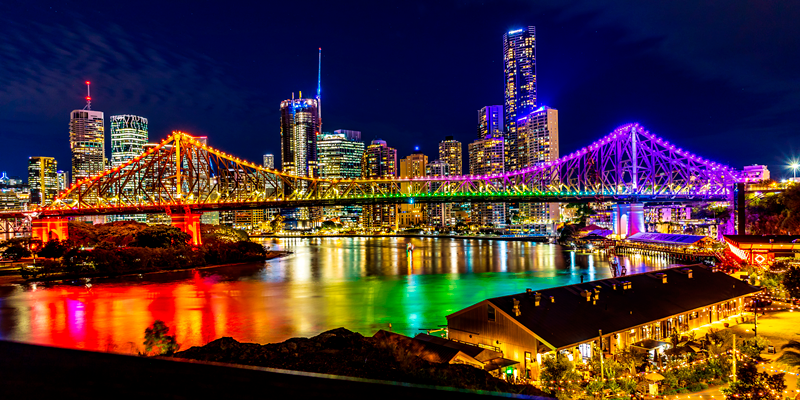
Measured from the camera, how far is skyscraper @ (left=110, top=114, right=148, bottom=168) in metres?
173

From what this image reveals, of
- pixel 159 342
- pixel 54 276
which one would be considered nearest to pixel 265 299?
pixel 159 342

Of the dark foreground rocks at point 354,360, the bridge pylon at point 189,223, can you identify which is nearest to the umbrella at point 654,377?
the dark foreground rocks at point 354,360

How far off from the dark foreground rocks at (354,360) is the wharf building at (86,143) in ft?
649

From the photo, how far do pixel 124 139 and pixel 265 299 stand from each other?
17259 centimetres

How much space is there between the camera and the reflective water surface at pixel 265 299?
21.6 m

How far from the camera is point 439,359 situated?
1280 cm

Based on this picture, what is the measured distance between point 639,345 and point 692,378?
2433mm

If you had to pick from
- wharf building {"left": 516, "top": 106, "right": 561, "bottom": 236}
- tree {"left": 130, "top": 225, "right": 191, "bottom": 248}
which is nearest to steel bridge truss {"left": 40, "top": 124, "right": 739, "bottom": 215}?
tree {"left": 130, "top": 225, "right": 191, "bottom": 248}

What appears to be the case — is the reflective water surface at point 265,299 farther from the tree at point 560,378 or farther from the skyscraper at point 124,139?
the skyscraper at point 124,139

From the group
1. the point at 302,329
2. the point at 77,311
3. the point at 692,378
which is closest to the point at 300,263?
the point at 77,311

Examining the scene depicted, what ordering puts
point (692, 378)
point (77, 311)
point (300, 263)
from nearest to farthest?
1. point (692, 378)
2. point (77, 311)
3. point (300, 263)

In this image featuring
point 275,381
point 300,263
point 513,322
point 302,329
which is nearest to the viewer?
point 275,381

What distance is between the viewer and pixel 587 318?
15469 millimetres

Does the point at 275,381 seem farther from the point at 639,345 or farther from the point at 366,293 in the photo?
the point at 366,293
